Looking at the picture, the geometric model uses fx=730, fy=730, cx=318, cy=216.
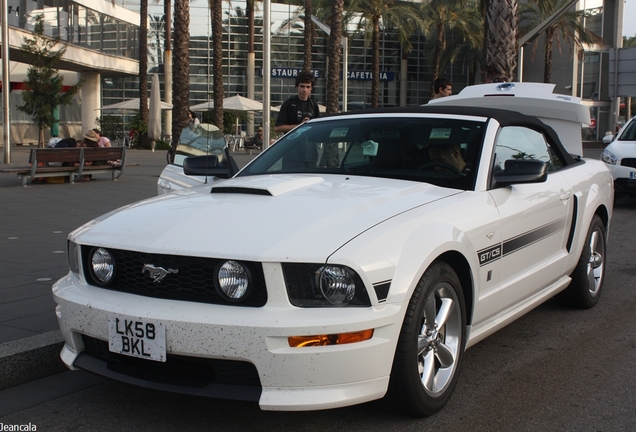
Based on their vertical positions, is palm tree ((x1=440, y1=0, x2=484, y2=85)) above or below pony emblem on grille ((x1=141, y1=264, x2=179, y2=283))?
above

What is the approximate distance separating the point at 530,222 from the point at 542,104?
10.5 feet

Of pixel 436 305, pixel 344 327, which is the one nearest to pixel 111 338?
pixel 344 327

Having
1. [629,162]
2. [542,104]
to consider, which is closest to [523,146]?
[542,104]

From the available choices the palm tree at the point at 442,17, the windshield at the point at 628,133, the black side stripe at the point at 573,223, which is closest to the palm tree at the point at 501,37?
the windshield at the point at 628,133

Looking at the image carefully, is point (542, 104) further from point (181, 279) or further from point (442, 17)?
point (442, 17)

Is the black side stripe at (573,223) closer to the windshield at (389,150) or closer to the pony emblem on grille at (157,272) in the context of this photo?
the windshield at (389,150)

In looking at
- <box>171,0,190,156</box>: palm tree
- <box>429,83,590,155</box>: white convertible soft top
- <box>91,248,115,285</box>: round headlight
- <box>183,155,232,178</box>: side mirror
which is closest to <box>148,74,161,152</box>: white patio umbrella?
<box>171,0,190,156</box>: palm tree

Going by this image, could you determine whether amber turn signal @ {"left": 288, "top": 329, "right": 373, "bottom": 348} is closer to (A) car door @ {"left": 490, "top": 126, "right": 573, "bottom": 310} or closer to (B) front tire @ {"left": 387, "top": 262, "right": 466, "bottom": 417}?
(B) front tire @ {"left": 387, "top": 262, "right": 466, "bottom": 417}

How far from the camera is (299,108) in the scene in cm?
849

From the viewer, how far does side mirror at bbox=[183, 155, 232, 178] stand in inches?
197

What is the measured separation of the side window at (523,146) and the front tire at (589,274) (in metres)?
0.70

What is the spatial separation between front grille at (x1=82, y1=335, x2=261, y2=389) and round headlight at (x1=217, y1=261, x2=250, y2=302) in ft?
0.95

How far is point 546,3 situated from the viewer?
43.2 meters

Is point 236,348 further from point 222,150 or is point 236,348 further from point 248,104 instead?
point 248,104
